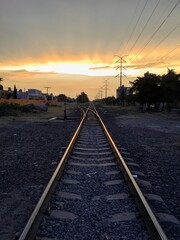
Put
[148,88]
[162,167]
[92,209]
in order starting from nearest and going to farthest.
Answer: [92,209], [162,167], [148,88]

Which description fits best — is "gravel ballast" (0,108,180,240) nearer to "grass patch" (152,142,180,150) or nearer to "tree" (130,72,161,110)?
Answer: "grass patch" (152,142,180,150)

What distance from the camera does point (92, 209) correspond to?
6.59 m

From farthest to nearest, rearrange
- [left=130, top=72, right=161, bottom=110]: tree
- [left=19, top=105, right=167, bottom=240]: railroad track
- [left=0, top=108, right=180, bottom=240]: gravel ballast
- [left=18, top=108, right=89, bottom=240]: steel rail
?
[left=130, top=72, right=161, bottom=110]: tree
[left=0, top=108, right=180, bottom=240]: gravel ballast
[left=19, top=105, right=167, bottom=240]: railroad track
[left=18, top=108, right=89, bottom=240]: steel rail

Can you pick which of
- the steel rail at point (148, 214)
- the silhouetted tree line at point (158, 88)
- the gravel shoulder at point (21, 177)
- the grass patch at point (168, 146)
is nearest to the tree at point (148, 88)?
the silhouetted tree line at point (158, 88)

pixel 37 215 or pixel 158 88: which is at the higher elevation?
pixel 158 88

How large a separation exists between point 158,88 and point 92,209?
5500 centimetres

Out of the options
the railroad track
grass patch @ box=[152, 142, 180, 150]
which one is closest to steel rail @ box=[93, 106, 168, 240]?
the railroad track

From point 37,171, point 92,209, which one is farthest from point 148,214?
point 37,171

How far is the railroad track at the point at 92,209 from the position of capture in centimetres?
538

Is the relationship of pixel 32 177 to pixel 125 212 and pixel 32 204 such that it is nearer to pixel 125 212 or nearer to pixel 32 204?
pixel 32 204

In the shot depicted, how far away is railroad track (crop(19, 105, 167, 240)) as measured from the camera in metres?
5.38

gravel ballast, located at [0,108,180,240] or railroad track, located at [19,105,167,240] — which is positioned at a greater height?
railroad track, located at [19,105,167,240]

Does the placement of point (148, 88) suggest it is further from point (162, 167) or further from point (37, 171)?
point (37, 171)

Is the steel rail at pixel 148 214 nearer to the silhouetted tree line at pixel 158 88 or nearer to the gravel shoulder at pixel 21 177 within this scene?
the gravel shoulder at pixel 21 177
